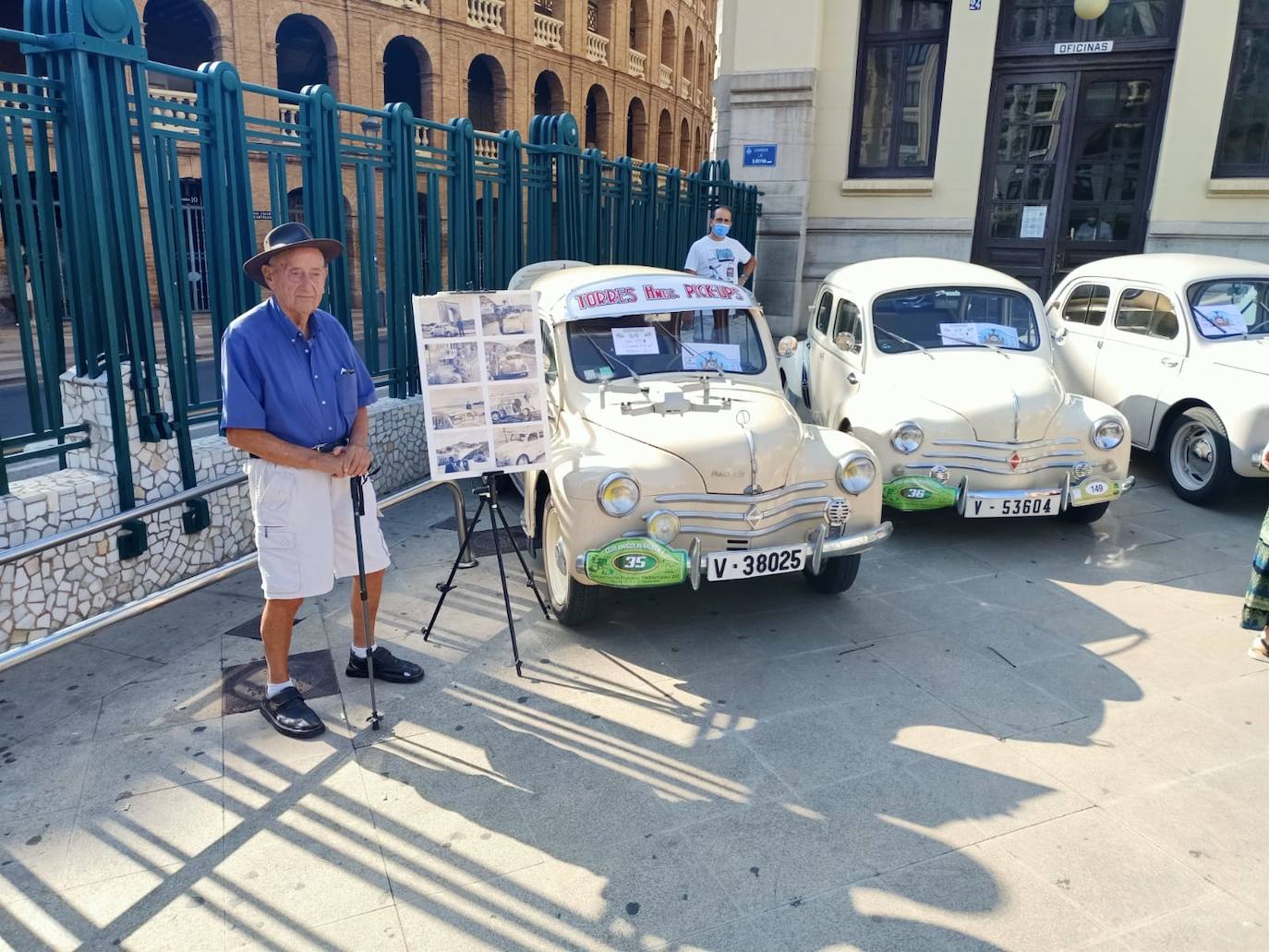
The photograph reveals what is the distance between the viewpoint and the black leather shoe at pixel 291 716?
3682 millimetres

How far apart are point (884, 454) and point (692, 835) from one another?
11.5 feet

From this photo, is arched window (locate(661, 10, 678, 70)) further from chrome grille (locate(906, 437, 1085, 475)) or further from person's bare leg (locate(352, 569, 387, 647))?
person's bare leg (locate(352, 569, 387, 647))

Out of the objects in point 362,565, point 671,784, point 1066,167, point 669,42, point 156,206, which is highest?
point 669,42

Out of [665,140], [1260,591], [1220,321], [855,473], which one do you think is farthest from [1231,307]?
[665,140]

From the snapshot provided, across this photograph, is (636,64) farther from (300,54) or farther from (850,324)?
(850,324)

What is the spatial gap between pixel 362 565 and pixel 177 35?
2419cm

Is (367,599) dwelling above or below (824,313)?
below

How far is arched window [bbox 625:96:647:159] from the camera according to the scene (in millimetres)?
33781

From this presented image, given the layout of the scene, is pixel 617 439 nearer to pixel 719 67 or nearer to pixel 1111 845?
pixel 1111 845

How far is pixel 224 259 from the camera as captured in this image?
5.16m

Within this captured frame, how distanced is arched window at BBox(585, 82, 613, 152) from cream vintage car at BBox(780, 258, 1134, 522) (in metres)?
25.7

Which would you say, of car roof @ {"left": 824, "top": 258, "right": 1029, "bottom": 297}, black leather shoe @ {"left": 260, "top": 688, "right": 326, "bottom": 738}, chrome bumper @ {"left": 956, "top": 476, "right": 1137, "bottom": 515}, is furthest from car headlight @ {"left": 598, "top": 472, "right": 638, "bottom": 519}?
car roof @ {"left": 824, "top": 258, "right": 1029, "bottom": 297}

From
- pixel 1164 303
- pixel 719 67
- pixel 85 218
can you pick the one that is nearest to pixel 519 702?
pixel 85 218

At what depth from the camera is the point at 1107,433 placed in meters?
5.97
